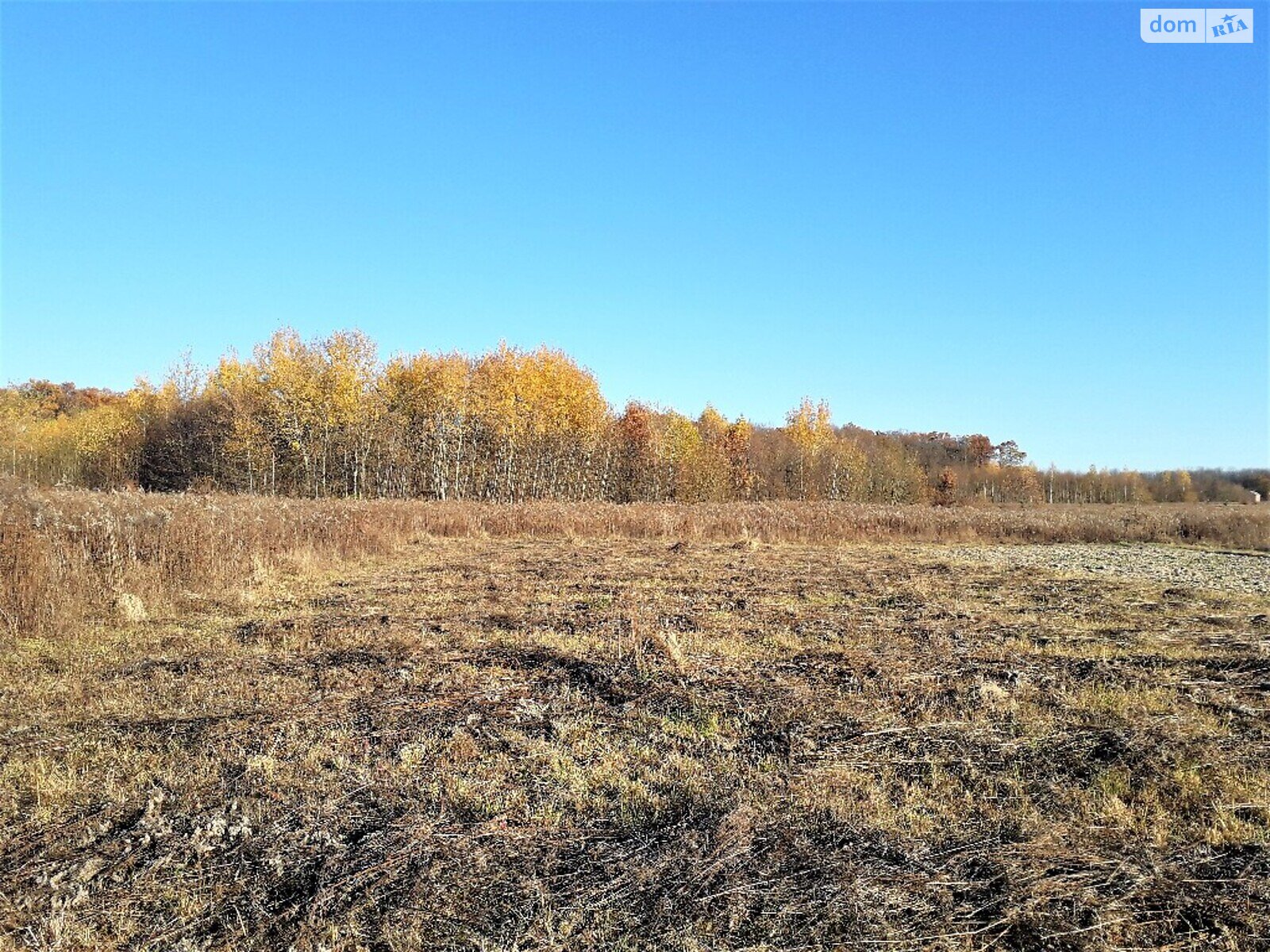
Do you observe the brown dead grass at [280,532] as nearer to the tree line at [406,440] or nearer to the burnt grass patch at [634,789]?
the burnt grass patch at [634,789]

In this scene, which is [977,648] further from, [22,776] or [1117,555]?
[1117,555]

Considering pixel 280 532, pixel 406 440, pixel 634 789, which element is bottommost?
pixel 634 789

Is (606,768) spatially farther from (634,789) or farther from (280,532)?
(280,532)

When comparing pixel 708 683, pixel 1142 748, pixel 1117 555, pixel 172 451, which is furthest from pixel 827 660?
pixel 172 451

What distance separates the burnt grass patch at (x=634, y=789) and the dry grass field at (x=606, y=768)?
0.07ft

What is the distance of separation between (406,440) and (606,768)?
37181mm

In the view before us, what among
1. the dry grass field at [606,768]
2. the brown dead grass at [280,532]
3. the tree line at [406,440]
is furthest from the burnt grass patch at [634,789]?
the tree line at [406,440]

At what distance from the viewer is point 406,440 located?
39094 millimetres

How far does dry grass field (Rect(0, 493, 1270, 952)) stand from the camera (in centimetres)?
289

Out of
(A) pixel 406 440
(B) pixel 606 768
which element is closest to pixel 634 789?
(B) pixel 606 768

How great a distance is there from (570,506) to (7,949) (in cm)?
2298

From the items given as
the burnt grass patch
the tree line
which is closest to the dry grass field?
the burnt grass patch

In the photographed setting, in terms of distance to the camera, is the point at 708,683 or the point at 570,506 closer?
the point at 708,683

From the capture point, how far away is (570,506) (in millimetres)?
25641
